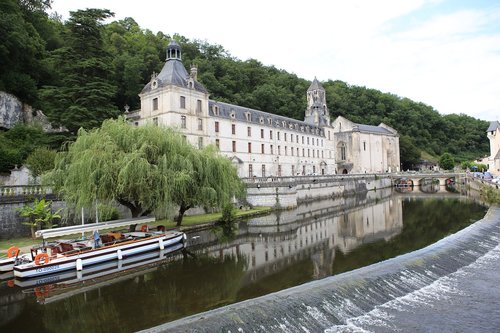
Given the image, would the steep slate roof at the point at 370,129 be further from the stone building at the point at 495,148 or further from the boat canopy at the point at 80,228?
the boat canopy at the point at 80,228

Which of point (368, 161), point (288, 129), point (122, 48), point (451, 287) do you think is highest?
point (122, 48)

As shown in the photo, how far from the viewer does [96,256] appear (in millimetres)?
14266

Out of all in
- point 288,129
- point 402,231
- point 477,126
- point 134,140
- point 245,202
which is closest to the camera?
point 134,140

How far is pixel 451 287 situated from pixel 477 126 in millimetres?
111833

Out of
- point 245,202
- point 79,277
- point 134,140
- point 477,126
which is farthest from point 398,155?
point 79,277

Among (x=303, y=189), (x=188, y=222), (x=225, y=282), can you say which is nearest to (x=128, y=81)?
(x=303, y=189)

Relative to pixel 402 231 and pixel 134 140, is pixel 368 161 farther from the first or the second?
pixel 134 140

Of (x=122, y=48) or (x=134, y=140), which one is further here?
(x=122, y=48)

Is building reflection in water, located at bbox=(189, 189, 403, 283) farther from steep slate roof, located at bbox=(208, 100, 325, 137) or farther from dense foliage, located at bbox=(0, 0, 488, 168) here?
dense foliage, located at bbox=(0, 0, 488, 168)

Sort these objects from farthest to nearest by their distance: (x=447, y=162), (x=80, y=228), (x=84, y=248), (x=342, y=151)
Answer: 1. (x=447, y=162)
2. (x=342, y=151)
3. (x=80, y=228)
4. (x=84, y=248)

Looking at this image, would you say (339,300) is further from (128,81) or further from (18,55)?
(128,81)

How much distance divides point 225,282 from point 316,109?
5238 cm

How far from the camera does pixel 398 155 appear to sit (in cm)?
7638

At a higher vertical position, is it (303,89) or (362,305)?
(303,89)
